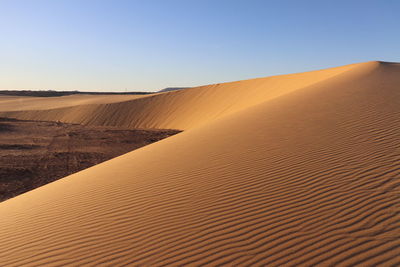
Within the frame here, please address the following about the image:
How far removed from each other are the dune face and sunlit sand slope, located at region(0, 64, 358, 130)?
47.5 feet

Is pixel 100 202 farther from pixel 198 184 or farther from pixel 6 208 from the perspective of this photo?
pixel 6 208

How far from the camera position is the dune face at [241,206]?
2.69 meters

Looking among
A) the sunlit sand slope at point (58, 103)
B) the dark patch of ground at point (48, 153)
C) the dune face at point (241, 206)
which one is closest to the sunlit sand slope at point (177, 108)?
the sunlit sand slope at point (58, 103)

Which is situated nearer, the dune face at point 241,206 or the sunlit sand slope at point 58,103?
→ the dune face at point 241,206

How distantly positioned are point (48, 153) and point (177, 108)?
14.7m

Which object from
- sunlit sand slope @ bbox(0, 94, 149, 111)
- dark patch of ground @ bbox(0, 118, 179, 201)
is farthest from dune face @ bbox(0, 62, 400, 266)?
sunlit sand slope @ bbox(0, 94, 149, 111)

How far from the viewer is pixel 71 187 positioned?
18.9ft

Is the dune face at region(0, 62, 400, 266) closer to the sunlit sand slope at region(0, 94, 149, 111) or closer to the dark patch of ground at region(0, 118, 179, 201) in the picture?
the dark patch of ground at region(0, 118, 179, 201)

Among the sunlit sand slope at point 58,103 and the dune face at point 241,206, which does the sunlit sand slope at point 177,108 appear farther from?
the dune face at point 241,206

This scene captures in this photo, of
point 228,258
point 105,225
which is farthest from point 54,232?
point 228,258

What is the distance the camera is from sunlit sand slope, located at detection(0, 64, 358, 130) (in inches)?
851

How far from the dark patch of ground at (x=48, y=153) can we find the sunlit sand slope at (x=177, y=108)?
6470 mm

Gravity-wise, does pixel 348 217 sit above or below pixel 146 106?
below

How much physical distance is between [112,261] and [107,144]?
12.5m
